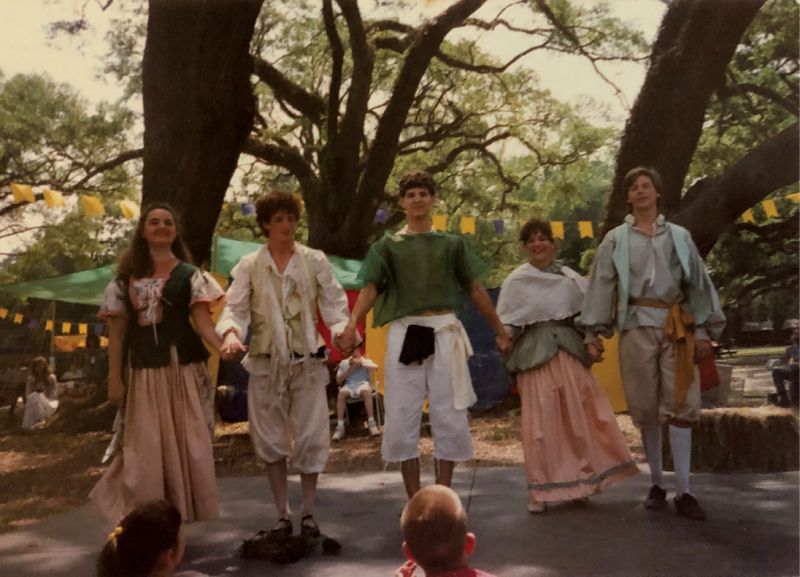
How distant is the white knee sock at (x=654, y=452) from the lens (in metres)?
3.96

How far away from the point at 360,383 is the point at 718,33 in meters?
4.82

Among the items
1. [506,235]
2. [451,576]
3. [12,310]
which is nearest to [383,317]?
[451,576]

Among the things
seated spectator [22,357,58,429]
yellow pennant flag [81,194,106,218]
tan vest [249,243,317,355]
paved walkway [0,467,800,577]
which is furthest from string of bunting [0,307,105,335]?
tan vest [249,243,317,355]

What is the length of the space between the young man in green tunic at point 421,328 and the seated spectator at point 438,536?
6.00 ft

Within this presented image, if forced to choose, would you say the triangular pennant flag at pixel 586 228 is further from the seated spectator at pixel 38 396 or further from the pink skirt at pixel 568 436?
the seated spectator at pixel 38 396

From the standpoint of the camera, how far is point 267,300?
12.2 feet

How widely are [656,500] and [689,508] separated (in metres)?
0.24

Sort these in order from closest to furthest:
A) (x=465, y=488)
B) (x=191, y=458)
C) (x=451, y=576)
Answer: (x=451, y=576) < (x=191, y=458) < (x=465, y=488)

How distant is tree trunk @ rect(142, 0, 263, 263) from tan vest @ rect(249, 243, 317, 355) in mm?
3500

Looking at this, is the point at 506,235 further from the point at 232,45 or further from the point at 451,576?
the point at 451,576

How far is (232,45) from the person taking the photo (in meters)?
6.89

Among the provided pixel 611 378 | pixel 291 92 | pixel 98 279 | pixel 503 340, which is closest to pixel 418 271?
pixel 503 340

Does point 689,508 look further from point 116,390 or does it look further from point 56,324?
point 56,324

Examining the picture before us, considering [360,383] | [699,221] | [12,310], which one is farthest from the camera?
[12,310]
